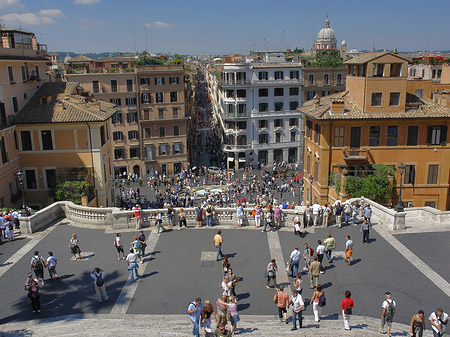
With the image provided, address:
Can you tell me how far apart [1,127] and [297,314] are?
2657 centimetres

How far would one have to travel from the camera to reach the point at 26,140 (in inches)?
1367

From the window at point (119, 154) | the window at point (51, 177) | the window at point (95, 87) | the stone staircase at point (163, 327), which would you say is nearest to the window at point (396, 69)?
the stone staircase at point (163, 327)

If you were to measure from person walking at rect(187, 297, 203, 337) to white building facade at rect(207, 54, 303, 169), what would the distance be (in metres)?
55.1

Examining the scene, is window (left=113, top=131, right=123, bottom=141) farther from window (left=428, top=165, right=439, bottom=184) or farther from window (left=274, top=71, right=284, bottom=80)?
window (left=428, top=165, right=439, bottom=184)

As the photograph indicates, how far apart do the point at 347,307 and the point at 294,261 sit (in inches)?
163

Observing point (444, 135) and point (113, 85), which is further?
point (113, 85)

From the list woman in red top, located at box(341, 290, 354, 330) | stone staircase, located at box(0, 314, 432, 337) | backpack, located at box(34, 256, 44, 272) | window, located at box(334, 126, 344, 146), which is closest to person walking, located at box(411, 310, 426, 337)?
stone staircase, located at box(0, 314, 432, 337)

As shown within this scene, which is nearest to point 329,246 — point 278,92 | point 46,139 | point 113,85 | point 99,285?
point 99,285

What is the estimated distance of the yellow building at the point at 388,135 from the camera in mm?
34594

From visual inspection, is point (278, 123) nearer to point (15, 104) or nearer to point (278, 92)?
point (278, 92)

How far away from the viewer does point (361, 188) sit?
106 ft

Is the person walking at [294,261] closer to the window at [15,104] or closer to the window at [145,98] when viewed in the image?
the window at [15,104]

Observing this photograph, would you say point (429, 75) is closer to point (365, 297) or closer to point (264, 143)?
point (264, 143)

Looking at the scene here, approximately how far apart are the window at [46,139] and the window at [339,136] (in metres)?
23.0
